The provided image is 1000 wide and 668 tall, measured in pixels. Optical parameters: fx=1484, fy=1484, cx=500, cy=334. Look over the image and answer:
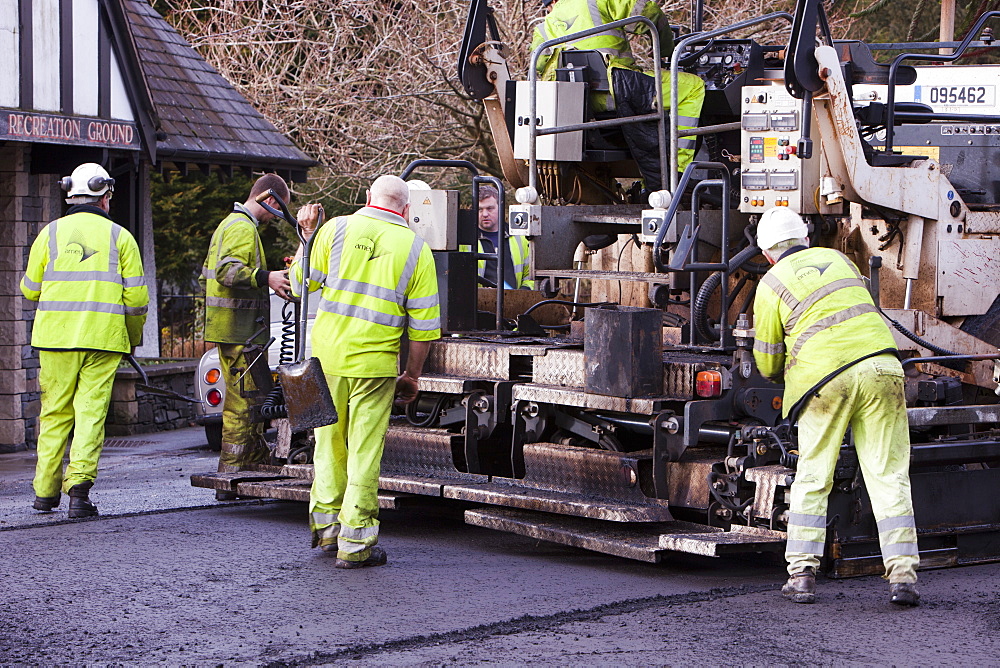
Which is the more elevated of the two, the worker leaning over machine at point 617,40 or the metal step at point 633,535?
the worker leaning over machine at point 617,40

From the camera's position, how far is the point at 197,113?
15398mm

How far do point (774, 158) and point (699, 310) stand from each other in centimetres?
90

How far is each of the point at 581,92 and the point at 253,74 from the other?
9.94 m

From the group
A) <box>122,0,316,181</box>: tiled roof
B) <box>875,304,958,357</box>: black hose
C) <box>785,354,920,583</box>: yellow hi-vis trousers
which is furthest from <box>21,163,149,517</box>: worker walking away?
<box>122,0,316,181</box>: tiled roof

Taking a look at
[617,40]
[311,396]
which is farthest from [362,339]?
[617,40]

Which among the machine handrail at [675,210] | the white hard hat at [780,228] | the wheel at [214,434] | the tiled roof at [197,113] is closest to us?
the white hard hat at [780,228]

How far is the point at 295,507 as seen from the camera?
9.36 meters

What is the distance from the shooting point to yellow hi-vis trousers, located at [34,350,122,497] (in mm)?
8688

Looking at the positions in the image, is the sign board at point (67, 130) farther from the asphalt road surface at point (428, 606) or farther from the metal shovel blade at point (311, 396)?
the metal shovel blade at point (311, 396)

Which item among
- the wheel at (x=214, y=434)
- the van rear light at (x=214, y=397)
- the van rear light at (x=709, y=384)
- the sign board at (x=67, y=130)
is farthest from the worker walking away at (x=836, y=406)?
the sign board at (x=67, y=130)

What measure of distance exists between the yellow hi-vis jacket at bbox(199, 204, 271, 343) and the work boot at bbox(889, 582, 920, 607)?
15.1 feet

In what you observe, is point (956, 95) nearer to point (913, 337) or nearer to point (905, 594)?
point (913, 337)

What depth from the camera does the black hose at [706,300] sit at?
7.88 metres

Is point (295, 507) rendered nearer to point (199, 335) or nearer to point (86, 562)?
point (86, 562)
